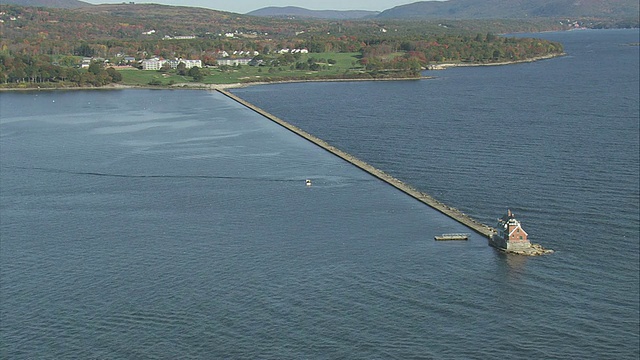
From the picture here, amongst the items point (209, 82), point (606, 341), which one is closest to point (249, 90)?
point (209, 82)

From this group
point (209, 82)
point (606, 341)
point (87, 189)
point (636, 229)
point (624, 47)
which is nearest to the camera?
point (606, 341)

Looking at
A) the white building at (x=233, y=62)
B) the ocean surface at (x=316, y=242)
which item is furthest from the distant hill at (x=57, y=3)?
the ocean surface at (x=316, y=242)

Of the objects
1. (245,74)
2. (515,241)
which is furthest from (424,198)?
(245,74)

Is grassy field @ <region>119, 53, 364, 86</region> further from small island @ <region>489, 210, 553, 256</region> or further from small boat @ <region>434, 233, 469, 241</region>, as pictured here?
small island @ <region>489, 210, 553, 256</region>

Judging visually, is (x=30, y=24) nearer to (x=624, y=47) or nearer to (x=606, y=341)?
(x=624, y=47)

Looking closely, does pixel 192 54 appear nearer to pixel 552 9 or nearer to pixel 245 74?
pixel 245 74
